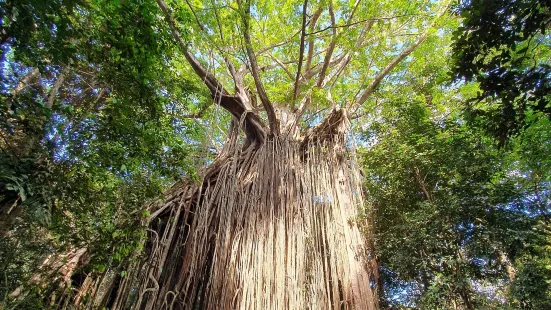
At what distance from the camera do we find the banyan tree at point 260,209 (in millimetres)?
2418

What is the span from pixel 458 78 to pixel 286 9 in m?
2.98

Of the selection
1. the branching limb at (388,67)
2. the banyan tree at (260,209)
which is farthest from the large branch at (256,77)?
the branching limb at (388,67)

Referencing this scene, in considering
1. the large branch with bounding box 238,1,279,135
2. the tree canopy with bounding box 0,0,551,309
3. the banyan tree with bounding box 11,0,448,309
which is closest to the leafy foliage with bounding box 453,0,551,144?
the tree canopy with bounding box 0,0,551,309

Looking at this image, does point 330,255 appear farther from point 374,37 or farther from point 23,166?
point 374,37

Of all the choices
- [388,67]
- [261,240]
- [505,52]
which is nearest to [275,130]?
[261,240]

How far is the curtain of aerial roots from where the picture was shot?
2.40 meters

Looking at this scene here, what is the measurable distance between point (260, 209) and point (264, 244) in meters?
0.37

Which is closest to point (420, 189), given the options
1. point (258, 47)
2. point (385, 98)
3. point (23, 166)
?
point (385, 98)

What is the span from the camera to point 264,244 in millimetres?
2613

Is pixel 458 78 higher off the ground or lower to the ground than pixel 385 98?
lower

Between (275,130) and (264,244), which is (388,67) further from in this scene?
(264,244)

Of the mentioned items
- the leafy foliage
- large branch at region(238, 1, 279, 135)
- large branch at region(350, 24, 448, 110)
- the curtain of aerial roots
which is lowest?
the curtain of aerial roots

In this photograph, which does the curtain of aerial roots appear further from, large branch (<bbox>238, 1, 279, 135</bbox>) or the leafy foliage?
the leafy foliage

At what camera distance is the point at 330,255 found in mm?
2818
